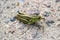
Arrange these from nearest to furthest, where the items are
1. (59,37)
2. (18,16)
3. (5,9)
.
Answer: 1. (59,37)
2. (18,16)
3. (5,9)

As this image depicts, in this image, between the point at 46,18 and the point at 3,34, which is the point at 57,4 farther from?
the point at 3,34

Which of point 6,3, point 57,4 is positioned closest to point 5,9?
point 6,3

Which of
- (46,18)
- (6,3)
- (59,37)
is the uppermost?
(6,3)

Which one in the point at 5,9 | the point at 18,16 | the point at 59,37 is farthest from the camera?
the point at 5,9

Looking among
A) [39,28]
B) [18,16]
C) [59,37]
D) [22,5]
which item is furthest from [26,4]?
[59,37]

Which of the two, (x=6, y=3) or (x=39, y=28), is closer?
(x=39, y=28)

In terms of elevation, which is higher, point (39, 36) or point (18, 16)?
point (18, 16)

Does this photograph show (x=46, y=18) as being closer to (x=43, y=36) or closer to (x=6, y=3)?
(x=43, y=36)
